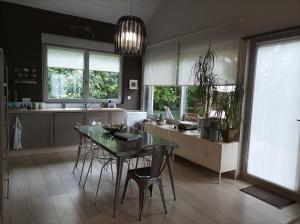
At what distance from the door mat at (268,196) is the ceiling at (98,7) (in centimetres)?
423

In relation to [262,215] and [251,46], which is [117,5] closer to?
[251,46]

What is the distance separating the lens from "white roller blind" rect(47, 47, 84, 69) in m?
4.74

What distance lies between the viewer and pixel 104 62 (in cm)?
537

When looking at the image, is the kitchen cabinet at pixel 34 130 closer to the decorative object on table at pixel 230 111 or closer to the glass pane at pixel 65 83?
the glass pane at pixel 65 83

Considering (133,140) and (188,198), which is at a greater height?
(133,140)

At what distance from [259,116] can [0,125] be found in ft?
10.3

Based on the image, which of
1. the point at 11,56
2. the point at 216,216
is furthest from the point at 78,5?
the point at 216,216

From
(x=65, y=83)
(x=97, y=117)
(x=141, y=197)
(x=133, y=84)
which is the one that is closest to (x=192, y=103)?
(x=133, y=84)

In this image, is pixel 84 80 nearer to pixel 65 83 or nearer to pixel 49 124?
pixel 65 83

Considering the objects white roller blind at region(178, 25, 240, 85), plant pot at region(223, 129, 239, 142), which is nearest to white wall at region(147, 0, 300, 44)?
white roller blind at region(178, 25, 240, 85)

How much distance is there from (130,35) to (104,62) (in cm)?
292

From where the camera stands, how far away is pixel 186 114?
15.4 feet

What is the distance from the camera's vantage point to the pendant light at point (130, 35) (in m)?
2.59

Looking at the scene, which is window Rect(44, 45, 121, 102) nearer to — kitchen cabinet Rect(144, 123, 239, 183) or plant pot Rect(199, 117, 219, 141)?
kitchen cabinet Rect(144, 123, 239, 183)
